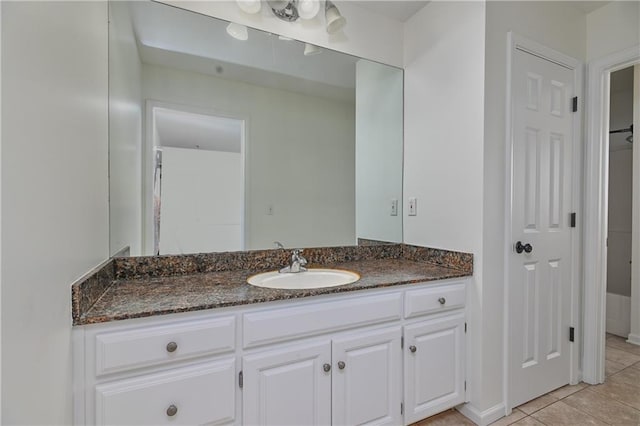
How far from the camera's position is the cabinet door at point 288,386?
1134 millimetres

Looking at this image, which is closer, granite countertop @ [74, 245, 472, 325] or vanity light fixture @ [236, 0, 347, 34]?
granite countertop @ [74, 245, 472, 325]

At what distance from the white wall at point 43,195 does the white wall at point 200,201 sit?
1.58 ft

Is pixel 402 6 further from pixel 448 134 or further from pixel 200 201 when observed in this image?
pixel 200 201

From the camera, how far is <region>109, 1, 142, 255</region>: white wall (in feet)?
4.31

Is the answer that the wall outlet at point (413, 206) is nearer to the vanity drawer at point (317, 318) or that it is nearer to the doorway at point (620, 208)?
the vanity drawer at point (317, 318)

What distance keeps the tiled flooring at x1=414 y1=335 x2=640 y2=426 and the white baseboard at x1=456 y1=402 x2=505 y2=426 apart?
0.08ft

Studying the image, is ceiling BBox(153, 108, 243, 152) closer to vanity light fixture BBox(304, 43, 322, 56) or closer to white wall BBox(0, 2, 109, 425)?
white wall BBox(0, 2, 109, 425)

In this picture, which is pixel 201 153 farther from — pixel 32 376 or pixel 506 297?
pixel 506 297

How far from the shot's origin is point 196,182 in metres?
1.60

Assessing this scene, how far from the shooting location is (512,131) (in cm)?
165

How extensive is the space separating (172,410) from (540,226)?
6.69 ft

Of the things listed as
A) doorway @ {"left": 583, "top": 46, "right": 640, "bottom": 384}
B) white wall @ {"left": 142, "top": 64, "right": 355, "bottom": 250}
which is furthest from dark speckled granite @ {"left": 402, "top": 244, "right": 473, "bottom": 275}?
doorway @ {"left": 583, "top": 46, "right": 640, "bottom": 384}

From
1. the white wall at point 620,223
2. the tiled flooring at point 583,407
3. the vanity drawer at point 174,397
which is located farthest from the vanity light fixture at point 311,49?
the white wall at point 620,223

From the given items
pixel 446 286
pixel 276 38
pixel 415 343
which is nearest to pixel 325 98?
pixel 276 38
